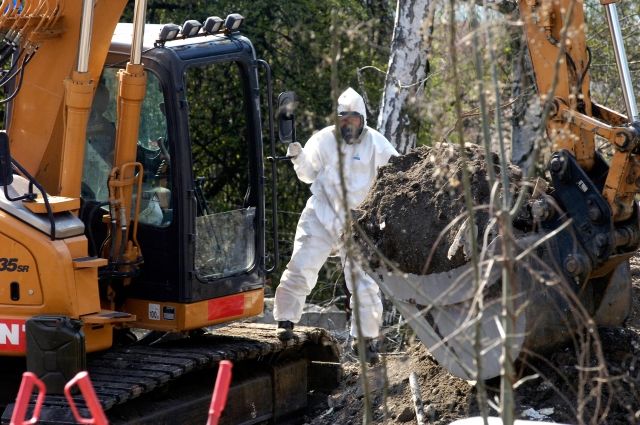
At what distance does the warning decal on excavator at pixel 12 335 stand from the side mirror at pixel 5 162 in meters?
0.71

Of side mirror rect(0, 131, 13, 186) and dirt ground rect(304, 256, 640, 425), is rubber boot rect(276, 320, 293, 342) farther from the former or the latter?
side mirror rect(0, 131, 13, 186)

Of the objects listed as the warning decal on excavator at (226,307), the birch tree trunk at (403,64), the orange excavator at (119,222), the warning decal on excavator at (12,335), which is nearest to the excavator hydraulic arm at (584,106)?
the orange excavator at (119,222)

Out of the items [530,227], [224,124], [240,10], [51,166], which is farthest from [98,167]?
[240,10]

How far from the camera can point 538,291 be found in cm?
614

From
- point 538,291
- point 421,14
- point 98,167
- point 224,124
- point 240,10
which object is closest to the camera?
point 538,291

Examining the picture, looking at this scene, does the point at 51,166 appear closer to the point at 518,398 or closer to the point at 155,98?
the point at 155,98

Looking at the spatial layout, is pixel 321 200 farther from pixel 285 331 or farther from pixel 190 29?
pixel 190 29

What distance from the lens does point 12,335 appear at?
19.9 feet

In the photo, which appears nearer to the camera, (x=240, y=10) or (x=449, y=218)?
(x=449, y=218)

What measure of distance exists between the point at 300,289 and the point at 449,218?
1955mm

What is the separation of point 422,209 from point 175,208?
54.6 inches

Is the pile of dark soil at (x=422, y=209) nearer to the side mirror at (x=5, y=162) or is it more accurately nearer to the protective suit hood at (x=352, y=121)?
the protective suit hood at (x=352, y=121)

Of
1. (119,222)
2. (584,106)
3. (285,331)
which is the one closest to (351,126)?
(285,331)

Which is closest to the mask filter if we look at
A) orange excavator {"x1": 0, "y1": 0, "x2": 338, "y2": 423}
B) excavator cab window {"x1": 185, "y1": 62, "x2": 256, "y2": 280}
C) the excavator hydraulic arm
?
excavator cab window {"x1": 185, "y1": 62, "x2": 256, "y2": 280}
